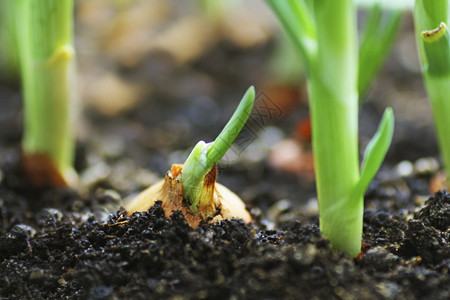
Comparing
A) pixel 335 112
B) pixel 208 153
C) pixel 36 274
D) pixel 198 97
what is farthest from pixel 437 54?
pixel 198 97

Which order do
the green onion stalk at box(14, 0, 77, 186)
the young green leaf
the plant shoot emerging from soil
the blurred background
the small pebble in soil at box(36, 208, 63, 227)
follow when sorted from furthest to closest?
the blurred background → the green onion stalk at box(14, 0, 77, 186) → the small pebble in soil at box(36, 208, 63, 227) → the plant shoot emerging from soil → the young green leaf

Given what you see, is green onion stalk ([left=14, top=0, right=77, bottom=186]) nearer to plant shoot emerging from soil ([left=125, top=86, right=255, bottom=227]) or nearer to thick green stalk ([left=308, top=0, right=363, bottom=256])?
plant shoot emerging from soil ([left=125, top=86, right=255, bottom=227])

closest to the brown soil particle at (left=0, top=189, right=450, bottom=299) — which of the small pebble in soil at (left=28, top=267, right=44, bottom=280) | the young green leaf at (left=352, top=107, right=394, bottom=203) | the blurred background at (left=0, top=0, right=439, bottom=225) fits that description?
the small pebble in soil at (left=28, top=267, right=44, bottom=280)

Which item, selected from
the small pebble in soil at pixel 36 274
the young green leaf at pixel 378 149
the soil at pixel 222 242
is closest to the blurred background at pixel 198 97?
the soil at pixel 222 242

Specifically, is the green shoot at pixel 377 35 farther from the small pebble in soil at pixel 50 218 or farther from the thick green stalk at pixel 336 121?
the small pebble in soil at pixel 50 218

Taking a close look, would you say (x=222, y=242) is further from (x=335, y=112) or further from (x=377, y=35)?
(x=377, y=35)

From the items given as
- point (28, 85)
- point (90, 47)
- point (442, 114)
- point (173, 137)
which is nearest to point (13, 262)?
point (28, 85)
